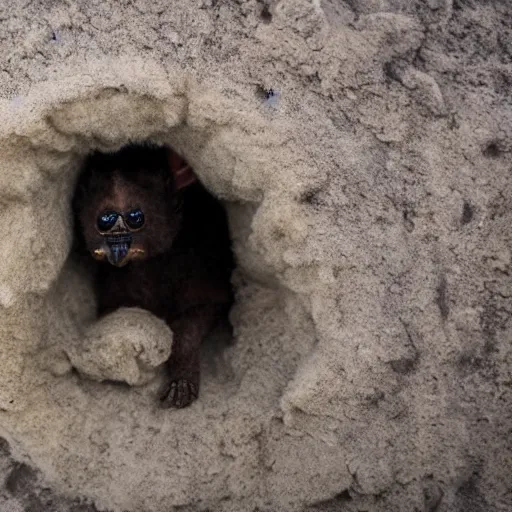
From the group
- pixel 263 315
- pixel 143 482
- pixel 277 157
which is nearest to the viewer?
pixel 277 157

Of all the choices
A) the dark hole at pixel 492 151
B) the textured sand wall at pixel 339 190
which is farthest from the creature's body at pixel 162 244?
the dark hole at pixel 492 151

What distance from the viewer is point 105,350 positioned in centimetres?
226

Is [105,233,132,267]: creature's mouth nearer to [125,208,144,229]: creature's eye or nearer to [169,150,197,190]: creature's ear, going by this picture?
[125,208,144,229]: creature's eye

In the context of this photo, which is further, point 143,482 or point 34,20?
point 143,482

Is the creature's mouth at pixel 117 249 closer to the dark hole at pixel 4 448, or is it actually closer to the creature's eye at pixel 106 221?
the creature's eye at pixel 106 221

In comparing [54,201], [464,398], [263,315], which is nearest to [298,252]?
[263,315]

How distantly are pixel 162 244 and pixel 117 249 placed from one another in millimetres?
226

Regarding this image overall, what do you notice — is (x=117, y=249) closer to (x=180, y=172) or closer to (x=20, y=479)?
(x=180, y=172)

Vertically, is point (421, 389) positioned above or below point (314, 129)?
below

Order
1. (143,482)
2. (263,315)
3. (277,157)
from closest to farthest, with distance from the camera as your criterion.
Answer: (277,157), (143,482), (263,315)

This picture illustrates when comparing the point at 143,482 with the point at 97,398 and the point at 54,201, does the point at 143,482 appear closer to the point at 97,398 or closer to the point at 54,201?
the point at 97,398

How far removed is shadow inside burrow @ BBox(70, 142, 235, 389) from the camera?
99.0 inches

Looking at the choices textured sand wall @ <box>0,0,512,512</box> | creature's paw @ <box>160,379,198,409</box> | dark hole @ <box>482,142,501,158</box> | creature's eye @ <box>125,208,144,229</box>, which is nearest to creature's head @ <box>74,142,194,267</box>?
creature's eye @ <box>125,208,144,229</box>

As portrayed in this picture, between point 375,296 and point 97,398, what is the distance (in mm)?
930
